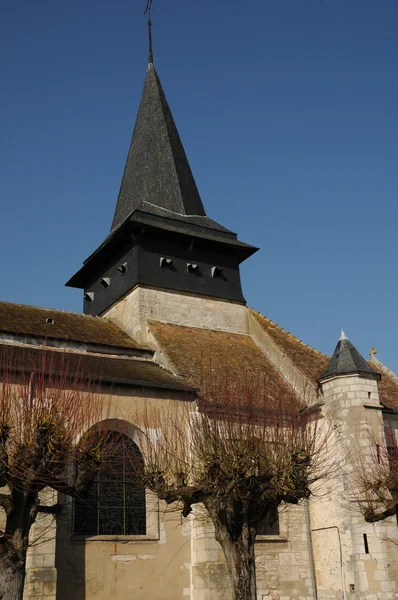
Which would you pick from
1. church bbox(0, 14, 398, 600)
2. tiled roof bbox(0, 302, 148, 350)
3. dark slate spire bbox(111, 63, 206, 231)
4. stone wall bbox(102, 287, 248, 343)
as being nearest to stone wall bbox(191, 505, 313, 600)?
church bbox(0, 14, 398, 600)

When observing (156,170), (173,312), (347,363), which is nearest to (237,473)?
(347,363)

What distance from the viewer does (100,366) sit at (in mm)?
15172

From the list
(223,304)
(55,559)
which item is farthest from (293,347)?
(55,559)

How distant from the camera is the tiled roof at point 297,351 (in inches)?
685

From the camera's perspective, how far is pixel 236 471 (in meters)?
11.0

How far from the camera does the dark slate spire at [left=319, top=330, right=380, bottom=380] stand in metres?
15.4

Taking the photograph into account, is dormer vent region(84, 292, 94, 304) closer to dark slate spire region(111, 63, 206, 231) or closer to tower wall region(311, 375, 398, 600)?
dark slate spire region(111, 63, 206, 231)

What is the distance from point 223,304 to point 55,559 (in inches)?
409

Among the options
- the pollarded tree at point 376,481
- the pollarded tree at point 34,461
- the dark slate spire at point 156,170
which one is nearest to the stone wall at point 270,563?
the pollarded tree at point 376,481

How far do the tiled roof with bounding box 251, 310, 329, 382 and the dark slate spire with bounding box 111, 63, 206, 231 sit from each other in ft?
15.7

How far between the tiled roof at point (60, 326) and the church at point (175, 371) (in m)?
0.07

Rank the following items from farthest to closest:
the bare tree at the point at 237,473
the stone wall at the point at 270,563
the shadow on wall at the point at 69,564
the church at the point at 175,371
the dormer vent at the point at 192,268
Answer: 1. the dormer vent at the point at 192,268
2. the stone wall at the point at 270,563
3. the church at the point at 175,371
4. the shadow on wall at the point at 69,564
5. the bare tree at the point at 237,473

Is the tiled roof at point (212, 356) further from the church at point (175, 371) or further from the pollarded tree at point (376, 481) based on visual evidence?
the pollarded tree at point (376, 481)

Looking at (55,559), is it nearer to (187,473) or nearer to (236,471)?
(187,473)
